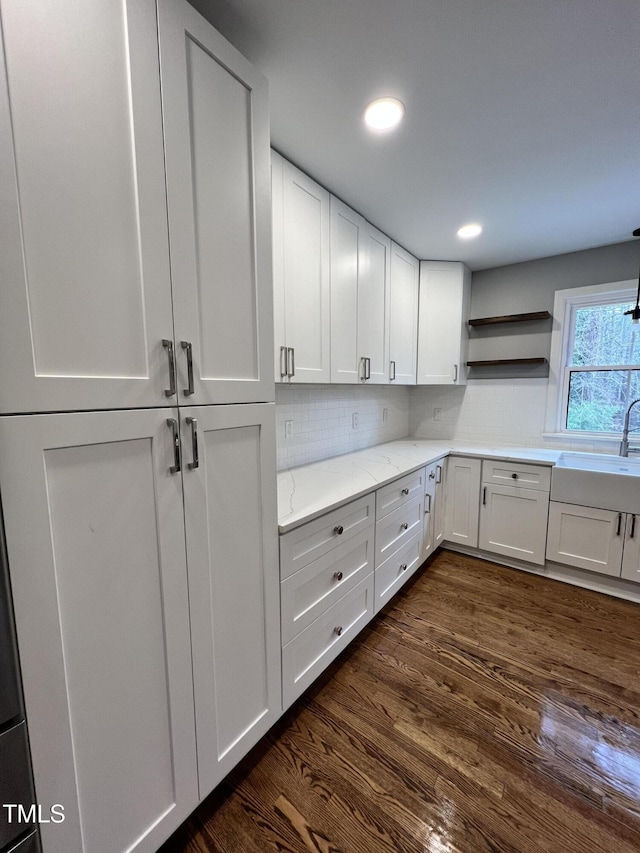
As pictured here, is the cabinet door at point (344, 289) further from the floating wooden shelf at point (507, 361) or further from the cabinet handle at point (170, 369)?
the floating wooden shelf at point (507, 361)

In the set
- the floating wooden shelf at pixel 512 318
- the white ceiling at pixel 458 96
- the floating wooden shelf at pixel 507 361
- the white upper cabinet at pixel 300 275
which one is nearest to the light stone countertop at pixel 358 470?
the white upper cabinet at pixel 300 275

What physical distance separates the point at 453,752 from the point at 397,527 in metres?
1.04

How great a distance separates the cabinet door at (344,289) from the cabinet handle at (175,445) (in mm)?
1182

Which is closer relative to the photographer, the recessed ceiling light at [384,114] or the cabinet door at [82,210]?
the cabinet door at [82,210]

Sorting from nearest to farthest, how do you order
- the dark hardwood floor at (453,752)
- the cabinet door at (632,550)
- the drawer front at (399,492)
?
the dark hardwood floor at (453,752)
the drawer front at (399,492)
the cabinet door at (632,550)

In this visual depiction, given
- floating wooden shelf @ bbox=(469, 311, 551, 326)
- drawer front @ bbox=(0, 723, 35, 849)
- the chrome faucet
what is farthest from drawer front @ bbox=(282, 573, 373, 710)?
floating wooden shelf @ bbox=(469, 311, 551, 326)

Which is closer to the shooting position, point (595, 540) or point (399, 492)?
point (399, 492)

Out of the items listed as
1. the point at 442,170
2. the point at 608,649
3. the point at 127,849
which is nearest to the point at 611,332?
the point at 442,170

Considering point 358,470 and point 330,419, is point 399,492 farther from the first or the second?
point 330,419

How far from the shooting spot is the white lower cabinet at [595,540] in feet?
7.52

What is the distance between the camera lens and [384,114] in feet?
4.50

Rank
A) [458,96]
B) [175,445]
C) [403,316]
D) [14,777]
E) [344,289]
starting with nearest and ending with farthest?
[14,777] < [175,445] < [458,96] < [344,289] < [403,316]

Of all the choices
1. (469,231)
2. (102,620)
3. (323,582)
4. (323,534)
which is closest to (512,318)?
(469,231)

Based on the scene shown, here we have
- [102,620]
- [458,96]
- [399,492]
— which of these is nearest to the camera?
[102,620]
